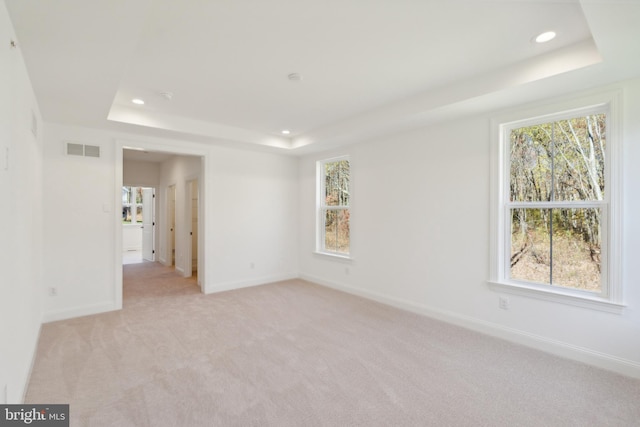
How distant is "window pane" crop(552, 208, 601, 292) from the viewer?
8.82 feet

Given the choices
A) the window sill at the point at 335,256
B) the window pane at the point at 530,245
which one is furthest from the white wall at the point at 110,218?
the window pane at the point at 530,245

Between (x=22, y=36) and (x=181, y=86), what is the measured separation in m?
1.26

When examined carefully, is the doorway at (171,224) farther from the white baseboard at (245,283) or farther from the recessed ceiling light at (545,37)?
the recessed ceiling light at (545,37)

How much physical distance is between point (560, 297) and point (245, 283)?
14.2 feet

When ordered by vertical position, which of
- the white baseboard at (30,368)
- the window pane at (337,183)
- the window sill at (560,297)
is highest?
the window pane at (337,183)

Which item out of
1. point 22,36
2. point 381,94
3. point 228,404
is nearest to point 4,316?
point 228,404

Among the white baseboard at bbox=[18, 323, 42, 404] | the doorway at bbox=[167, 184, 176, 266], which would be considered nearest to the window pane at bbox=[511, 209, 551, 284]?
the white baseboard at bbox=[18, 323, 42, 404]

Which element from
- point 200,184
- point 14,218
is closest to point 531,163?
point 14,218

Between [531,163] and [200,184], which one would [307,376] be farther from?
[200,184]

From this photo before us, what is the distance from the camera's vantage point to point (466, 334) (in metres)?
3.23

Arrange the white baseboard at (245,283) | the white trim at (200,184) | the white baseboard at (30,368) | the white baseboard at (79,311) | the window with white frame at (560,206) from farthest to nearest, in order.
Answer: the white baseboard at (245,283), the white trim at (200,184), the white baseboard at (79,311), the window with white frame at (560,206), the white baseboard at (30,368)

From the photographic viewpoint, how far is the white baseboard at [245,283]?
4816 mm

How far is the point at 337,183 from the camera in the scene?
523 cm

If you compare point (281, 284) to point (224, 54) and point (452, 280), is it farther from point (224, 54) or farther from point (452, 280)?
point (224, 54)
